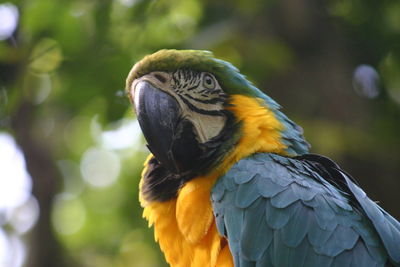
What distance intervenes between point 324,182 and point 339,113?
2.21 meters

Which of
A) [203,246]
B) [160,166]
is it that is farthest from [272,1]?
[203,246]

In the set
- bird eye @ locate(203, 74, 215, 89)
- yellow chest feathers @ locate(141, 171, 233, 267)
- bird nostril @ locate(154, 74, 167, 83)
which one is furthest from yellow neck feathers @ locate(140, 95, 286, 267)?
bird nostril @ locate(154, 74, 167, 83)

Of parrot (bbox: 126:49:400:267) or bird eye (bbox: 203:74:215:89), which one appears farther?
Answer: bird eye (bbox: 203:74:215:89)

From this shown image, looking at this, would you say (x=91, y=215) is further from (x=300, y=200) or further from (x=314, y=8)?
(x=300, y=200)

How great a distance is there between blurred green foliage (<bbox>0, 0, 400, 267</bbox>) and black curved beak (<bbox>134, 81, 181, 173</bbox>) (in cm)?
95

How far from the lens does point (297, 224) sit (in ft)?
8.24

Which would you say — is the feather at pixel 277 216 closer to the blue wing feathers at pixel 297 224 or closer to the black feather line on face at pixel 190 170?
the blue wing feathers at pixel 297 224

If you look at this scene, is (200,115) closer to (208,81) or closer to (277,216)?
(208,81)

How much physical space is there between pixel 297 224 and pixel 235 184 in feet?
1.02

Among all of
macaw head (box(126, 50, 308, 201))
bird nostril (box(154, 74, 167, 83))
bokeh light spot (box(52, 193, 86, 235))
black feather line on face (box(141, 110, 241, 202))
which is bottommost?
bokeh light spot (box(52, 193, 86, 235))

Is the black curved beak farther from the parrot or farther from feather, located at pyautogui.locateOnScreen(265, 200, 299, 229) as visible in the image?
feather, located at pyautogui.locateOnScreen(265, 200, 299, 229)

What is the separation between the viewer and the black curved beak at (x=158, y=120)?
8.86 ft

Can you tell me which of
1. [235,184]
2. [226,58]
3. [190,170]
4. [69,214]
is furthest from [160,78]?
[69,214]

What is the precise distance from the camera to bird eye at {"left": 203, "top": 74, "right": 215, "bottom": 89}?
9.60 feet
